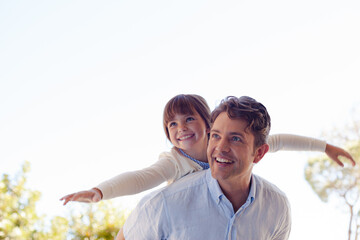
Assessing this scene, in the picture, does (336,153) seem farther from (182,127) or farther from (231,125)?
(231,125)

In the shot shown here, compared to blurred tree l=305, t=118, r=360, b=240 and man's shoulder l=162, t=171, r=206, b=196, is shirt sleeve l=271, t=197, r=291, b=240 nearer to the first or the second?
man's shoulder l=162, t=171, r=206, b=196

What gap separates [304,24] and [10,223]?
5984mm

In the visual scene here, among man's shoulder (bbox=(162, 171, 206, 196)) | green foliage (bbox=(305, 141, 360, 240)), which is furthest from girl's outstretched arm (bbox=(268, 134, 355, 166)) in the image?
green foliage (bbox=(305, 141, 360, 240))

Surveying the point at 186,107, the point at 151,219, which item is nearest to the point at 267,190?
the point at 151,219

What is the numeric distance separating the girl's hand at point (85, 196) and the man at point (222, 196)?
0.45ft

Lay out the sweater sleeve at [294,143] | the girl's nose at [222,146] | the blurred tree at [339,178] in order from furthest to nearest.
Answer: the blurred tree at [339,178]
the sweater sleeve at [294,143]
the girl's nose at [222,146]

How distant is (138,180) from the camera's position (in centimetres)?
158

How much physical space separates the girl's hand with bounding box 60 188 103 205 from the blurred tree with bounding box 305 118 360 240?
4.23 meters

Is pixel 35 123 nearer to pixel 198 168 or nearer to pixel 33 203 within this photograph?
pixel 33 203

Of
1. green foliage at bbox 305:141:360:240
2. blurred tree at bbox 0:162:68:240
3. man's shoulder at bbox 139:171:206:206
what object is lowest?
green foliage at bbox 305:141:360:240

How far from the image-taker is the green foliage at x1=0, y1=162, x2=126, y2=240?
3.35 metres

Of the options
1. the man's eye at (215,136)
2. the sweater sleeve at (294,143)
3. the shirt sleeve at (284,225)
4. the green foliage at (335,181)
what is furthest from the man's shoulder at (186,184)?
the green foliage at (335,181)

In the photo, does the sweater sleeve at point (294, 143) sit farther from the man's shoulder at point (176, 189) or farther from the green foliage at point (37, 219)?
the green foliage at point (37, 219)

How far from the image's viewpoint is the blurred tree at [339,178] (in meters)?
5.14
